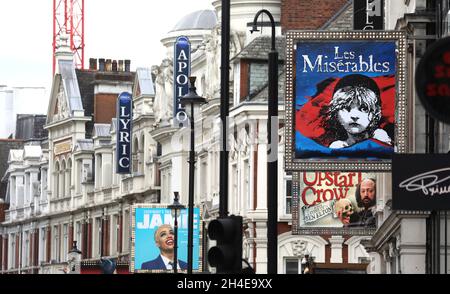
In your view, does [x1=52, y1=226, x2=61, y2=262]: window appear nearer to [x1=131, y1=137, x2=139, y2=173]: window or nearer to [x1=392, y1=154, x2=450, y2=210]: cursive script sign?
[x1=131, y1=137, x2=139, y2=173]: window

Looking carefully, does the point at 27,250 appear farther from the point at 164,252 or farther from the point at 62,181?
the point at 164,252

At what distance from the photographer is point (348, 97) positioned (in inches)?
1104

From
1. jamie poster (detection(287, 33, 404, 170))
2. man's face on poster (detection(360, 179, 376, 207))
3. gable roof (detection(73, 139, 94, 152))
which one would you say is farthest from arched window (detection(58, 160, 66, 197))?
jamie poster (detection(287, 33, 404, 170))

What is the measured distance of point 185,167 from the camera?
70938mm

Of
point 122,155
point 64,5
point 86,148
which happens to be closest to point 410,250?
point 122,155

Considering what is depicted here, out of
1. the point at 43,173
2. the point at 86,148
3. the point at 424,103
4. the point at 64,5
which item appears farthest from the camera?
the point at 64,5

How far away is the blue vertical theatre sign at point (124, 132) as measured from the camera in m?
81.2

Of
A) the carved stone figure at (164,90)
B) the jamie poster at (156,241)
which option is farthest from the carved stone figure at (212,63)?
the carved stone figure at (164,90)

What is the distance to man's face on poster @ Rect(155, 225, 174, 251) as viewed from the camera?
64.8 metres

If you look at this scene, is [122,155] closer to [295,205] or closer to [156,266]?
[156,266]

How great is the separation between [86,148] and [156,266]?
2855cm

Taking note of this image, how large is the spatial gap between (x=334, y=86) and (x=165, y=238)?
37.3 m

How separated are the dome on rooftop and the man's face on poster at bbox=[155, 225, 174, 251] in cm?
1109

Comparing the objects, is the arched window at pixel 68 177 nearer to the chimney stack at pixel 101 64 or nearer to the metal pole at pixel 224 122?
the chimney stack at pixel 101 64
